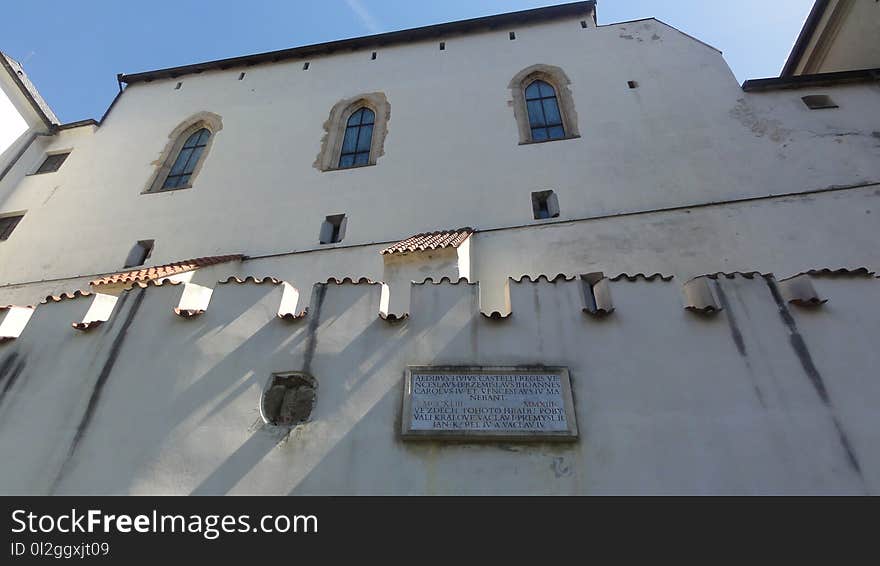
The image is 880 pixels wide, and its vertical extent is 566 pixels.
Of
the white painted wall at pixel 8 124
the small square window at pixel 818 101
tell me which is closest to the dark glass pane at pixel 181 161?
the white painted wall at pixel 8 124

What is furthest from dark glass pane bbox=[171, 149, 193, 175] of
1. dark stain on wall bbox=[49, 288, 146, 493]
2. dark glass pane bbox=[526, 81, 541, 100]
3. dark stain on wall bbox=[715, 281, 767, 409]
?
dark stain on wall bbox=[715, 281, 767, 409]

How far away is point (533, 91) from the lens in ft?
37.4

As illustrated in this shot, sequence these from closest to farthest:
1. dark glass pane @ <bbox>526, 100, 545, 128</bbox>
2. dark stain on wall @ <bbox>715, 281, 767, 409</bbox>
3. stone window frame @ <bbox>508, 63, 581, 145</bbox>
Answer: dark stain on wall @ <bbox>715, 281, 767, 409</bbox>
stone window frame @ <bbox>508, 63, 581, 145</bbox>
dark glass pane @ <bbox>526, 100, 545, 128</bbox>

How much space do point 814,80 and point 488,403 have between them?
35.6ft

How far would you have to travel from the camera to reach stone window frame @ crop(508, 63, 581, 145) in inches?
392

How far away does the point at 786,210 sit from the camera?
302 inches

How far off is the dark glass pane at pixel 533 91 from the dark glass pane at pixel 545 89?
6cm

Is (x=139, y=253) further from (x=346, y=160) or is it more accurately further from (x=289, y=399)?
(x=289, y=399)

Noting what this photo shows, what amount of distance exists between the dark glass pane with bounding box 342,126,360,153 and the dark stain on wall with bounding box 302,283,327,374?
22.5 feet

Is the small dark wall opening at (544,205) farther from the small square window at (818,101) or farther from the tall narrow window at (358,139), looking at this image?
the small square window at (818,101)

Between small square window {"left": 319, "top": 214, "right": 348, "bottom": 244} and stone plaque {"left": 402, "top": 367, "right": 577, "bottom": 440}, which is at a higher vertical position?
small square window {"left": 319, "top": 214, "right": 348, "bottom": 244}

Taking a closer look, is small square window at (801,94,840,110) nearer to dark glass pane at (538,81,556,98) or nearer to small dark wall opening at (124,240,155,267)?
dark glass pane at (538,81,556,98)

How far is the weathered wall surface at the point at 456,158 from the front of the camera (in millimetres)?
8562
